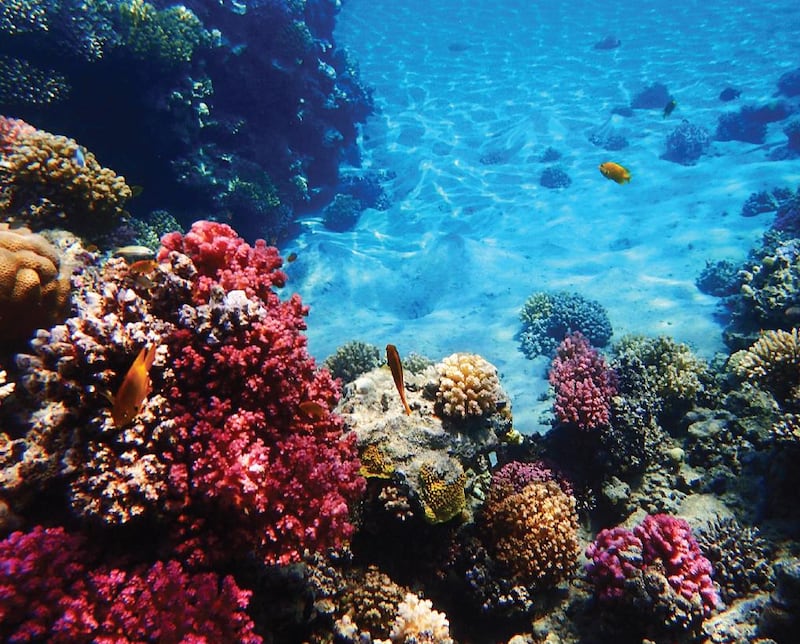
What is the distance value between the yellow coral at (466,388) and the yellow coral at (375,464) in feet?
2.69

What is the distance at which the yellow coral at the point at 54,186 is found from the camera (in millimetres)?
4660

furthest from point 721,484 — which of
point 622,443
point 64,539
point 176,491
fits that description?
point 64,539

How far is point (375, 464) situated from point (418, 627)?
1.24 m

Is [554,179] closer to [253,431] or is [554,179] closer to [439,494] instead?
[439,494]

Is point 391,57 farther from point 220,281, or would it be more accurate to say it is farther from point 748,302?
point 220,281

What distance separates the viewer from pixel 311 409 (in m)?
3.21

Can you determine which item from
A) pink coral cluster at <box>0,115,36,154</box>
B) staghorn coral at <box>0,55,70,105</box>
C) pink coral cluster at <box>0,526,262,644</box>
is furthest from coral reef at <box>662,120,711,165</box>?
pink coral cluster at <box>0,526,262,644</box>

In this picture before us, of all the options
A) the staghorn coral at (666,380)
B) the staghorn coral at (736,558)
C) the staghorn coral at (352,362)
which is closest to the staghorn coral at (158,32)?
the staghorn coral at (352,362)

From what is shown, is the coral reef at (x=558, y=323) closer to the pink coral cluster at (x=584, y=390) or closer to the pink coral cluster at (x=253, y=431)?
the pink coral cluster at (x=584, y=390)

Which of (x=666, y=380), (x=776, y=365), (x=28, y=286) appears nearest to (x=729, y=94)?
(x=776, y=365)

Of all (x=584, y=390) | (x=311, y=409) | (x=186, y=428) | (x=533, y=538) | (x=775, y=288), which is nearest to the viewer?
(x=186, y=428)

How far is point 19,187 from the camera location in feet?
15.4

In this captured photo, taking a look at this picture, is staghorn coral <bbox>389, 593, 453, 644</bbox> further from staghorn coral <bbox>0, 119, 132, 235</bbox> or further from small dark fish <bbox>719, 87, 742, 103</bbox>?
small dark fish <bbox>719, 87, 742, 103</bbox>

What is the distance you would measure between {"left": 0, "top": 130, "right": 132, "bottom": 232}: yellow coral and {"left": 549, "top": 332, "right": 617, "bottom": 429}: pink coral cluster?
594cm
